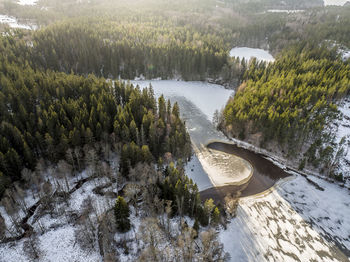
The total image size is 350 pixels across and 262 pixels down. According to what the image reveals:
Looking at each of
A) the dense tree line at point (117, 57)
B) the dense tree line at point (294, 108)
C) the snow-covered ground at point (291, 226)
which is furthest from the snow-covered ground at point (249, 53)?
the snow-covered ground at point (291, 226)

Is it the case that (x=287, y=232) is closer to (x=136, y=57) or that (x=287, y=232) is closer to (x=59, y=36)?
(x=136, y=57)

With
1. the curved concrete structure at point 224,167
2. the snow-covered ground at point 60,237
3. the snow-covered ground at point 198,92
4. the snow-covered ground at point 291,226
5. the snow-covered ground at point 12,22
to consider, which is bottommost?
the snow-covered ground at point 291,226

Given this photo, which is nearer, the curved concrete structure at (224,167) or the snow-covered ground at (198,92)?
the curved concrete structure at (224,167)

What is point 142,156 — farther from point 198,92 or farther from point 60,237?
point 198,92

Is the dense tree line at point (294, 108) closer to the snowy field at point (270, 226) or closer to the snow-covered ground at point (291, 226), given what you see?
the snow-covered ground at point (291, 226)

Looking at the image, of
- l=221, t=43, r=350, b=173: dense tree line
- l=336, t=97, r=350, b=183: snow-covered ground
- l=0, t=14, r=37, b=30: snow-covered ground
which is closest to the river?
l=336, t=97, r=350, b=183: snow-covered ground

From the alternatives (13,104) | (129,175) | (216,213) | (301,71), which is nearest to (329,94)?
(301,71)
